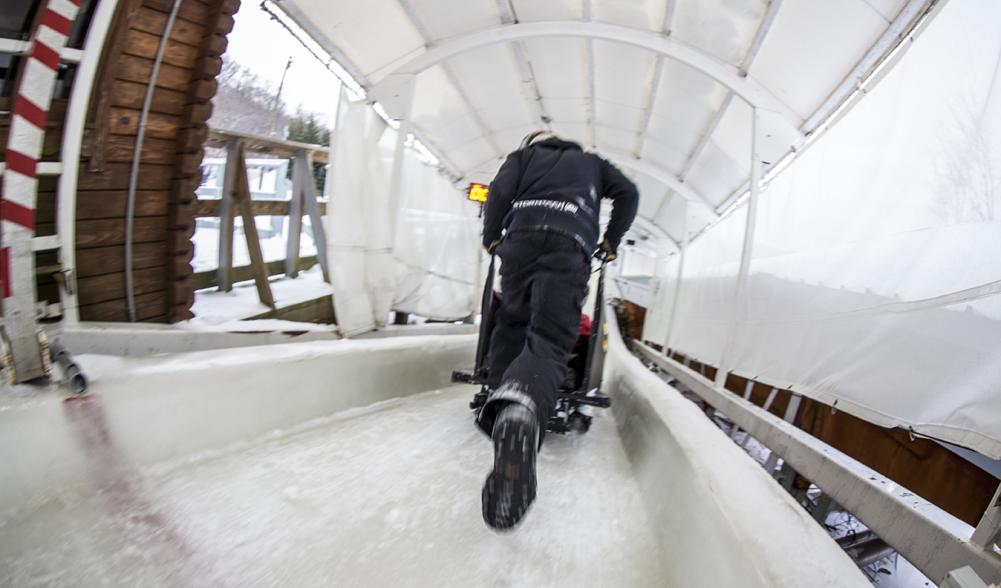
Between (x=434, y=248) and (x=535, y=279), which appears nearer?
(x=535, y=279)

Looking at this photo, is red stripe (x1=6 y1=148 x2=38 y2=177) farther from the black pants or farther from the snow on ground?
the snow on ground

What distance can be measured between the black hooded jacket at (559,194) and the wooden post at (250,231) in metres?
2.82

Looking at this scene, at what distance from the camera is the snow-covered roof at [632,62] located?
124 inches

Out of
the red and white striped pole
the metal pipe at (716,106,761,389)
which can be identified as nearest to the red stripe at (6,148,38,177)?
the red and white striped pole

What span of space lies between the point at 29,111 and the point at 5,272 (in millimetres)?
467

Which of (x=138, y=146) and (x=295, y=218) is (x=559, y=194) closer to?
(x=138, y=146)

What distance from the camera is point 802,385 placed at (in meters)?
2.37

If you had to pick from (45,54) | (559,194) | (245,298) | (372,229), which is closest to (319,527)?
(559,194)

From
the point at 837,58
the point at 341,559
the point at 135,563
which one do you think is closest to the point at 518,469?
the point at 341,559

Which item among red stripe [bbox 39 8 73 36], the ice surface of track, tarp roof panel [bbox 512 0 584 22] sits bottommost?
the ice surface of track

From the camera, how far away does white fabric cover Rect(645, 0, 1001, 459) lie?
4.80 ft

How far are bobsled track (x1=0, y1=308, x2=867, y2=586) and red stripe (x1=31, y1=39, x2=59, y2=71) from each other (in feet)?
3.01

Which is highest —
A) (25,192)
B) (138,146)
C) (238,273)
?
(138,146)

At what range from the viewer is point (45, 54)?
50.4 inches
